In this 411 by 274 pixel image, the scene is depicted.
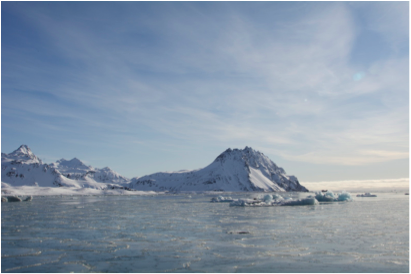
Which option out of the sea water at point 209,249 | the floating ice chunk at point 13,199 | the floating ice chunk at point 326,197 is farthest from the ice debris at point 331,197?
the floating ice chunk at point 13,199

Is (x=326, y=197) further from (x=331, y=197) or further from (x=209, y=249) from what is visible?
(x=209, y=249)

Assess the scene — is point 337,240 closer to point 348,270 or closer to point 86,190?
point 348,270

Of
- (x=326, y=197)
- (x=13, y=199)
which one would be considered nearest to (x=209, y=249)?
(x=326, y=197)

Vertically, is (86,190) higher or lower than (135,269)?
lower

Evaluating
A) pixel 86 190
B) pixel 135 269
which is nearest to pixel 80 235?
pixel 135 269

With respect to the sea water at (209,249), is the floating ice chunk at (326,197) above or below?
below

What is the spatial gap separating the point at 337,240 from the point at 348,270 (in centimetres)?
705

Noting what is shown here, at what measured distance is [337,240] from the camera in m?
20.5

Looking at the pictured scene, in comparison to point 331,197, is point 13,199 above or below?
below

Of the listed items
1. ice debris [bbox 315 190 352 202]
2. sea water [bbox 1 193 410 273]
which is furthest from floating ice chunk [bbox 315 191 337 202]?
sea water [bbox 1 193 410 273]

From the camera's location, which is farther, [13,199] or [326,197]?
[13,199]

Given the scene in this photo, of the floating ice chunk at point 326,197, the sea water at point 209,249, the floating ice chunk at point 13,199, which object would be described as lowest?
the floating ice chunk at point 13,199

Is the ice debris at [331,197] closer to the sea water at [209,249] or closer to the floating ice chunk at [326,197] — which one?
the floating ice chunk at [326,197]

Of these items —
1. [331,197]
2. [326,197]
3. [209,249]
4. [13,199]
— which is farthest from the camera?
[13,199]
